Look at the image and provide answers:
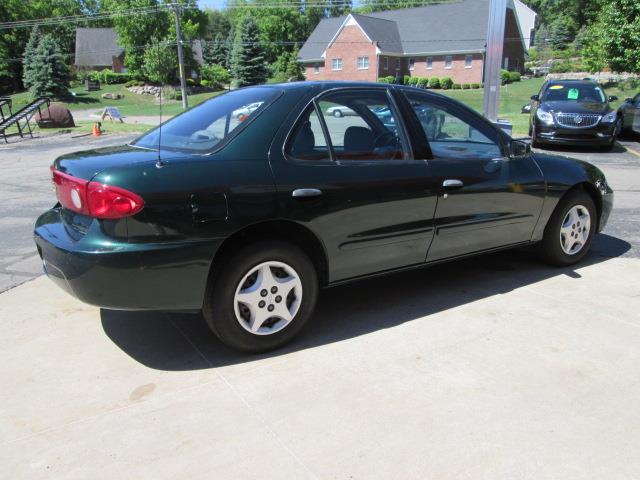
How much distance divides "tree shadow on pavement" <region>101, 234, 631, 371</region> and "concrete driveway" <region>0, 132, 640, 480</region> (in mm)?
17

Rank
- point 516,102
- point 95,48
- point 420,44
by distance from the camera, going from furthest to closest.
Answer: point 95,48
point 420,44
point 516,102

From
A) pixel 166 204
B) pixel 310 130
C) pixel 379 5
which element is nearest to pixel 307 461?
pixel 166 204

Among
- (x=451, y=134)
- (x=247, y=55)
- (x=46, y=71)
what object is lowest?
(x=451, y=134)

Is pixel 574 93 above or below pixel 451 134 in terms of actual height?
above

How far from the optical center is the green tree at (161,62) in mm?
54031

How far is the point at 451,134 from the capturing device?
4.47 meters

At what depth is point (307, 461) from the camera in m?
2.54

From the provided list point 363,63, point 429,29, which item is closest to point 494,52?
point 363,63

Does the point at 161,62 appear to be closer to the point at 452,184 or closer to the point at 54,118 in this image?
the point at 54,118

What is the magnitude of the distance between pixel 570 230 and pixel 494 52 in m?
7.86

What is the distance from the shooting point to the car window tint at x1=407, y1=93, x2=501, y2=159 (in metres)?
4.14

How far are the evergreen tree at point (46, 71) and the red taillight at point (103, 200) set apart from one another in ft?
165

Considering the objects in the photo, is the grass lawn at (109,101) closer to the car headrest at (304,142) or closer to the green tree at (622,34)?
the green tree at (622,34)

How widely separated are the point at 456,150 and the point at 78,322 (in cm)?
309
